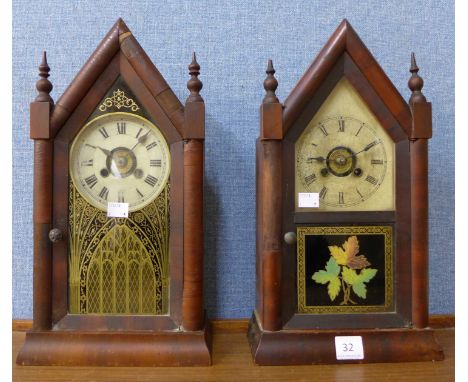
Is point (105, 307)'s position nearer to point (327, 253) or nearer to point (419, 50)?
point (327, 253)

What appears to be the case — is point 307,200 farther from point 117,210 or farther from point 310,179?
point 117,210

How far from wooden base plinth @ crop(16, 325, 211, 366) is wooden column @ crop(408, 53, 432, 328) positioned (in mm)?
552

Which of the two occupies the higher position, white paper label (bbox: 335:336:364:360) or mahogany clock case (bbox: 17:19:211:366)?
mahogany clock case (bbox: 17:19:211:366)

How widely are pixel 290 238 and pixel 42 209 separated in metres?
0.63

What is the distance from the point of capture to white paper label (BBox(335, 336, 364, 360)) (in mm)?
1055

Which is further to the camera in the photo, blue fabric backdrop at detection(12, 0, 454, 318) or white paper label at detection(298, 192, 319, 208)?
blue fabric backdrop at detection(12, 0, 454, 318)

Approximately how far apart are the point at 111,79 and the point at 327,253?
72cm

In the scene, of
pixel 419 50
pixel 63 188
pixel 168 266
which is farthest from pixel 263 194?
pixel 419 50

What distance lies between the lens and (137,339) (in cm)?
105

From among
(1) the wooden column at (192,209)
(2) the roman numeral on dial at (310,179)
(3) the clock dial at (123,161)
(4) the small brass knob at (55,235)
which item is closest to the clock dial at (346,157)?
(2) the roman numeral on dial at (310,179)

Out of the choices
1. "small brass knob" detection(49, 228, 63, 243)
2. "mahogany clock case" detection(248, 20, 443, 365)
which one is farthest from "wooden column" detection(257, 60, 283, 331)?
"small brass knob" detection(49, 228, 63, 243)

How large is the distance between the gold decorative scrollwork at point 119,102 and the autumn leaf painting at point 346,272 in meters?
0.63

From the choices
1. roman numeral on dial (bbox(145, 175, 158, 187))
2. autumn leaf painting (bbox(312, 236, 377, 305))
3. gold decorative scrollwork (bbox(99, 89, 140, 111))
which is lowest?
autumn leaf painting (bbox(312, 236, 377, 305))

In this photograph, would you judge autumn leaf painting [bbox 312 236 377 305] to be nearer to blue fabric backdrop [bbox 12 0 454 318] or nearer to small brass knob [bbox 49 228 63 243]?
blue fabric backdrop [bbox 12 0 454 318]
